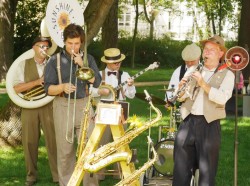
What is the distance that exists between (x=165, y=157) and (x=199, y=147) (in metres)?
1.80

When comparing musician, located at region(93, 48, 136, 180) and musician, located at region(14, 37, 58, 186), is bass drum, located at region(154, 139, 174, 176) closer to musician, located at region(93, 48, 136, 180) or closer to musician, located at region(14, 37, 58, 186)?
musician, located at region(93, 48, 136, 180)

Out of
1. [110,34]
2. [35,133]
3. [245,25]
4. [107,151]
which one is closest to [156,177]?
[35,133]

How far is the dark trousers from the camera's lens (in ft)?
23.5

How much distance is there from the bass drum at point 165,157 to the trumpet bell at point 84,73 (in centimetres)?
181

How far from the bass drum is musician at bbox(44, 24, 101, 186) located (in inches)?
46.6

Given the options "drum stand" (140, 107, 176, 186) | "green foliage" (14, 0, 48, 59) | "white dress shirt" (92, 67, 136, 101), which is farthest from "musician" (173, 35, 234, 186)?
"green foliage" (14, 0, 48, 59)

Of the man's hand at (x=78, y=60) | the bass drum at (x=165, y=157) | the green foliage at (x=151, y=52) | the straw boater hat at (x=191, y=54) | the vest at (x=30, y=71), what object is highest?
the man's hand at (x=78, y=60)

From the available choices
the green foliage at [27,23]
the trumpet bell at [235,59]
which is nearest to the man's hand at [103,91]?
the trumpet bell at [235,59]

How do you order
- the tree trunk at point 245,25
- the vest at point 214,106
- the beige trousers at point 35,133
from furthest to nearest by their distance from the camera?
the tree trunk at point 245,25 → the beige trousers at point 35,133 → the vest at point 214,106

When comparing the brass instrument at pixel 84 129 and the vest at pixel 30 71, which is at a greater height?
the vest at pixel 30 71

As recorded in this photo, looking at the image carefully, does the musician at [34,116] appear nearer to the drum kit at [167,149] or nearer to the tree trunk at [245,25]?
the drum kit at [167,149]

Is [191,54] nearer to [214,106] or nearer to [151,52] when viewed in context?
[214,106]

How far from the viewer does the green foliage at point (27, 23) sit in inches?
1235

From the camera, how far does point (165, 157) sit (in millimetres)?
8961
